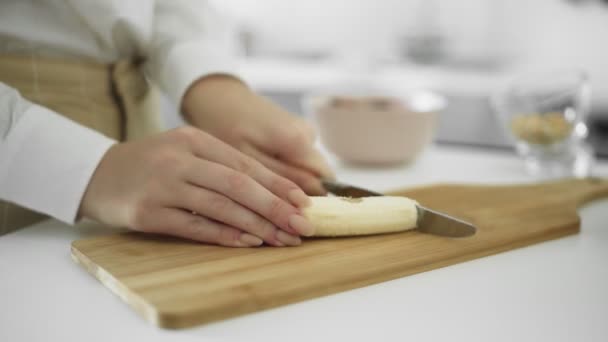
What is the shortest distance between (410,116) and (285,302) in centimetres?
68

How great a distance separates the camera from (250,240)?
66cm

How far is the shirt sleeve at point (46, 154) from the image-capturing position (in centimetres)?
70

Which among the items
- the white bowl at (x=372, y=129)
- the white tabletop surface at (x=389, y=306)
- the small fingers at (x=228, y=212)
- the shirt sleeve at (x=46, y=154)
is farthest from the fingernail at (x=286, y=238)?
the white bowl at (x=372, y=129)

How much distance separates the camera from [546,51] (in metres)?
2.86

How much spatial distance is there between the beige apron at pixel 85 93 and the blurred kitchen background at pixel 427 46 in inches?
49.9

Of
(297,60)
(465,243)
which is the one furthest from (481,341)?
(297,60)

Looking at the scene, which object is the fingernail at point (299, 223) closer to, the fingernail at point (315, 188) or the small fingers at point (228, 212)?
the small fingers at point (228, 212)

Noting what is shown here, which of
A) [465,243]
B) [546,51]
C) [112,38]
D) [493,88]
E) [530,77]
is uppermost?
[546,51]

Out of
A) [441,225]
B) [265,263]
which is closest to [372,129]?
[441,225]

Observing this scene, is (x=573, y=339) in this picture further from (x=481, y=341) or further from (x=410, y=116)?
(x=410, y=116)

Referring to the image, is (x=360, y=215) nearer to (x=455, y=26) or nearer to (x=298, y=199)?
(x=298, y=199)

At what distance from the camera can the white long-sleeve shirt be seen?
706mm

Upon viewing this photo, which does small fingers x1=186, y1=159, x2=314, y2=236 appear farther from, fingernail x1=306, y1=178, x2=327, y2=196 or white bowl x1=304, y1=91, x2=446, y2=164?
white bowl x1=304, y1=91, x2=446, y2=164

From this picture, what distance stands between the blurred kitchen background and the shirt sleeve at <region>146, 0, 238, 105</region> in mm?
1156
